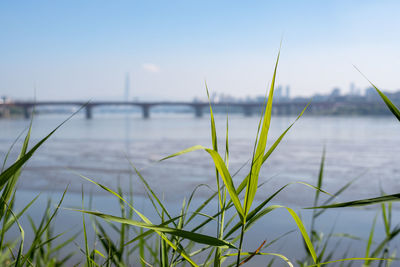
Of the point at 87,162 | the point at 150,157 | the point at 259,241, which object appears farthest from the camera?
the point at 150,157

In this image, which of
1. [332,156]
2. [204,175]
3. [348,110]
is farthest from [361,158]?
[348,110]

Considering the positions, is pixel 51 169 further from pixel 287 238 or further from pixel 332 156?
pixel 332 156

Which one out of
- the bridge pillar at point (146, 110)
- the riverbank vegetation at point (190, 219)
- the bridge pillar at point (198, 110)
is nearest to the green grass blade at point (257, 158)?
the riverbank vegetation at point (190, 219)

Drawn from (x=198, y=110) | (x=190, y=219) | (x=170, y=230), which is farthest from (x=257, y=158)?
(x=198, y=110)

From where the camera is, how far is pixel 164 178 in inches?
254

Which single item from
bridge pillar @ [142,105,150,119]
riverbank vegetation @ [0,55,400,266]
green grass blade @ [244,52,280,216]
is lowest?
bridge pillar @ [142,105,150,119]

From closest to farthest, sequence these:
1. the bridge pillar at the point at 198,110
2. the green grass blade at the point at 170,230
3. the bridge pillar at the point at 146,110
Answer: the green grass blade at the point at 170,230 → the bridge pillar at the point at 198,110 → the bridge pillar at the point at 146,110

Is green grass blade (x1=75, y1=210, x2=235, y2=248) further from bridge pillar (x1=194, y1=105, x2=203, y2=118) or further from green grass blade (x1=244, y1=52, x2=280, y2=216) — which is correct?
bridge pillar (x1=194, y1=105, x2=203, y2=118)

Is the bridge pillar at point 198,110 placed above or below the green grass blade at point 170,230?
below

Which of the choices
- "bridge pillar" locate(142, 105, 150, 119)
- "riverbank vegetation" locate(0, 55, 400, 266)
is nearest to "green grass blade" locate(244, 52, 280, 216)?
"riverbank vegetation" locate(0, 55, 400, 266)

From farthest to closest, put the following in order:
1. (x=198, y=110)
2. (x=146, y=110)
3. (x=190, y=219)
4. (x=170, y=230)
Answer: (x=198, y=110) → (x=146, y=110) → (x=190, y=219) → (x=170, y=230)

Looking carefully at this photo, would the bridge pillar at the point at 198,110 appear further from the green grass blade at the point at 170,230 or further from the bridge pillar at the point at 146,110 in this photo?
the green grass blade at the point at 170,230

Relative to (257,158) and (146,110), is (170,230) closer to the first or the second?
(257,158)

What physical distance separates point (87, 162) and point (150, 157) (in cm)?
142
